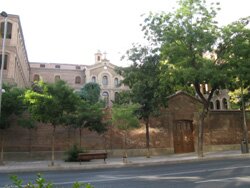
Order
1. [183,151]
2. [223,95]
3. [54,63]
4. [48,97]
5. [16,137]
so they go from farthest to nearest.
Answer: [54,63] < [223,95] < [183,151] < [16,137] < [48,97]

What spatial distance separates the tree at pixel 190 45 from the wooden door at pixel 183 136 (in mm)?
4559

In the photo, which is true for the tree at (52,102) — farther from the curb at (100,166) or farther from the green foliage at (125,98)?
the green foliage at (125,98)

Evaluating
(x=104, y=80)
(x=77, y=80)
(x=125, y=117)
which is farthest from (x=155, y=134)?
(x=77, y=80)

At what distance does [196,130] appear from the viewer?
2509 cm

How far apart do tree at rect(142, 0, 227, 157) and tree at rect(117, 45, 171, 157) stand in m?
1.28

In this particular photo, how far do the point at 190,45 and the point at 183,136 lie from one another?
29.4 feet

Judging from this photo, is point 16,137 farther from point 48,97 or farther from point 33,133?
point 48,97

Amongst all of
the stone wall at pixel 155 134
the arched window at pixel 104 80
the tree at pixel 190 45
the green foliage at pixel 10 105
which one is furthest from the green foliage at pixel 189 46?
the arched window at pixel 104 80

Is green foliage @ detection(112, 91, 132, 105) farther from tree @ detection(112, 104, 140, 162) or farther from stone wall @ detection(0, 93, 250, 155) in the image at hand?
stone wall @ detection(0, 93, 250, 155)

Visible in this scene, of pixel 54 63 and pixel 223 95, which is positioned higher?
pixel 54 63

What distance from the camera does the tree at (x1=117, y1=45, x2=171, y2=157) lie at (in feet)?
67.2

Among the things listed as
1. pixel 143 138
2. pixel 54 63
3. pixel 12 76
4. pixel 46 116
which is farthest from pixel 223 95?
pixel 54 63

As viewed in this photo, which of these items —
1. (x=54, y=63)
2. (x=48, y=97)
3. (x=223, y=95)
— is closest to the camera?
(x=48, y=97)

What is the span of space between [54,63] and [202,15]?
5188cm
